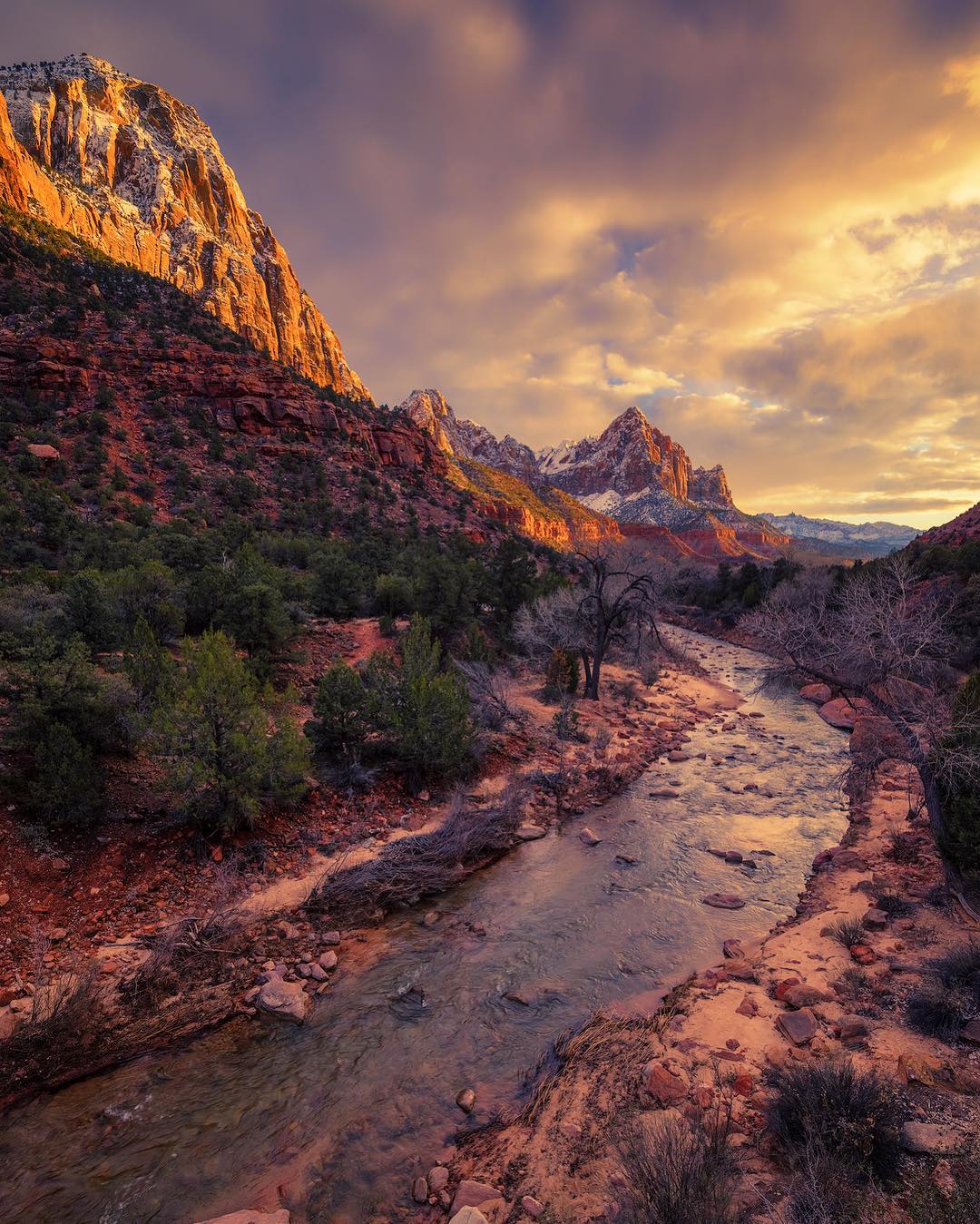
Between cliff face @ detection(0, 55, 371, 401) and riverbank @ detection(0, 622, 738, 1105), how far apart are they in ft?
215

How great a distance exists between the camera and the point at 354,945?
7.17 m

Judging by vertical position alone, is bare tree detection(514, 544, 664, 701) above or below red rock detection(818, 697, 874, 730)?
above

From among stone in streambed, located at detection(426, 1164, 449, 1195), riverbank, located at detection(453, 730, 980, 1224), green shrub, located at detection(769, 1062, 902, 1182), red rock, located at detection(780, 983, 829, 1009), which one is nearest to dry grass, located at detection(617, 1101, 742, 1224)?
riverbank, located at detection(453, 730, 980, 1224)

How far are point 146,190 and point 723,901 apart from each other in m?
99.4

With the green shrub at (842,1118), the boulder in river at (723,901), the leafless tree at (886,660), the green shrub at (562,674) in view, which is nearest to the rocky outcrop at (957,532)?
the green shrub at (562,674)

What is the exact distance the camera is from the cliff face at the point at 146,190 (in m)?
56.0

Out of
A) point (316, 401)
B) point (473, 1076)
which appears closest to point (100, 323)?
point (316, 401)

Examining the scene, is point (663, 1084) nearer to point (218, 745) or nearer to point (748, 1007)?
point (748, 1007)

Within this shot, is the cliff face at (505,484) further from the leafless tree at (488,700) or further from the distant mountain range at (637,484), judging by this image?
the leafless tree at (488,700)

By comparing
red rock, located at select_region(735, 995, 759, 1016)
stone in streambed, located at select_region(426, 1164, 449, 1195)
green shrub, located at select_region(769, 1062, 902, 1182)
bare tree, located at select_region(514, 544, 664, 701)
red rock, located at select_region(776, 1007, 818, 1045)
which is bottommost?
stone in streambed, located at select_region(426, 1164, 449, 1195)

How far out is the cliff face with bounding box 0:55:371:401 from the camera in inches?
2205

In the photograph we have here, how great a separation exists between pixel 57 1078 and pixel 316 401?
5387 cm

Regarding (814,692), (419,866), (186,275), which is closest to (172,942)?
(419,866)

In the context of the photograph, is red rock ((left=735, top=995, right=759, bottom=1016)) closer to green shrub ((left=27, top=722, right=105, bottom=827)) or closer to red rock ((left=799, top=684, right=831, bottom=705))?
green shrub ((left=27, top=722, right=105, bottom=827))
